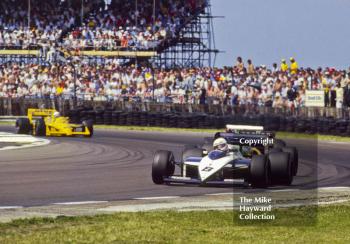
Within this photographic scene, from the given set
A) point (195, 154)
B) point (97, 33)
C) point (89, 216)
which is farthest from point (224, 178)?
point (97, 33)

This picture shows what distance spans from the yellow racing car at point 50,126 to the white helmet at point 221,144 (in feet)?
55.6

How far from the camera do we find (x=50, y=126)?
33125 mm

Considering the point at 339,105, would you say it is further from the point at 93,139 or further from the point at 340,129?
the point at 93,139

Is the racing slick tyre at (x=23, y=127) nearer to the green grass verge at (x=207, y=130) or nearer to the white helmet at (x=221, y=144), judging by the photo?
the green grass verge at (x=207, y=130)

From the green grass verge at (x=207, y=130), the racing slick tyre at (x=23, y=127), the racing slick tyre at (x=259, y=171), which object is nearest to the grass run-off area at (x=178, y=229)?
the racing slick tyre at (x=259, y=171)

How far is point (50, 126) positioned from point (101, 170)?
13.6 m

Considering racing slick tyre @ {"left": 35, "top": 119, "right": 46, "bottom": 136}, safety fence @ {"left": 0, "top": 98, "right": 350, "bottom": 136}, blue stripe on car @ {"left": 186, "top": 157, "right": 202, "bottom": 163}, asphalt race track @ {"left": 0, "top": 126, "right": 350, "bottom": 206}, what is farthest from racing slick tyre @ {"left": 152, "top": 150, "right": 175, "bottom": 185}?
safety fence @ {"left": 0, "top": 98, "right": 350, "bottom": 136}

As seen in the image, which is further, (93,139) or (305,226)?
(93,139)

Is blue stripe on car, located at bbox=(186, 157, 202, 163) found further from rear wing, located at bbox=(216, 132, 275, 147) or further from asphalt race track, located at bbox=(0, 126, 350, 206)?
rear wing, located at bbox=(216, 132, 275, 147)

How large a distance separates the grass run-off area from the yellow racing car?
2073 centimetres

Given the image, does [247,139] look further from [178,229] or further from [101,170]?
[178,229]

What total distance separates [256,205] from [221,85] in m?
26.4

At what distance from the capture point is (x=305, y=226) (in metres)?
11.7

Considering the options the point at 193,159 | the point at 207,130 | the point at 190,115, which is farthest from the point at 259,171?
the point at 190,115
